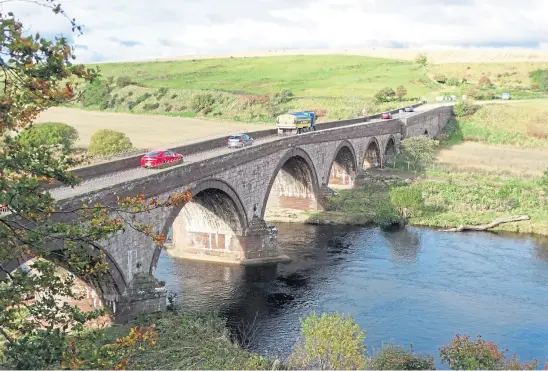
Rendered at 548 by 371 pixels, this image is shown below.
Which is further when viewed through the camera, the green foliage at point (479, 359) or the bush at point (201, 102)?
the bush at point (201, 102)

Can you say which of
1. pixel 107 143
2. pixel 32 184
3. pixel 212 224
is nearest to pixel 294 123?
pixel 212 224

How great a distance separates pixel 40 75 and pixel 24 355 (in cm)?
530

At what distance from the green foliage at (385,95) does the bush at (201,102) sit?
33762 mm

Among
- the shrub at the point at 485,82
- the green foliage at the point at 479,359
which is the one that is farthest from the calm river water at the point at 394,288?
the shrub at the point at 485,82

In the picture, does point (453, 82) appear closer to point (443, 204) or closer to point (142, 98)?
point (142, 98)

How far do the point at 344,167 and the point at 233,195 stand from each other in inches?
1172

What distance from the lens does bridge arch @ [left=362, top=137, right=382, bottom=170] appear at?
75.4 meters

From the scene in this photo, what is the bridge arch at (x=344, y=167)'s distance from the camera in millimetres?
67938

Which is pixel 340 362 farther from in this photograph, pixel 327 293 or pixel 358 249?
pixel 358 249

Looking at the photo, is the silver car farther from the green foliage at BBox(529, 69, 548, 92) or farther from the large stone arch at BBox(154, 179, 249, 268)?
the green foliage at BBox(529, 69, 548, 92)

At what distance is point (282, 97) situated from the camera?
124 m

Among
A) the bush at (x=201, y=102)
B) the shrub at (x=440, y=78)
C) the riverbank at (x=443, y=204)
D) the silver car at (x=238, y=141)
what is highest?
the shrub at (x=440, y=78)

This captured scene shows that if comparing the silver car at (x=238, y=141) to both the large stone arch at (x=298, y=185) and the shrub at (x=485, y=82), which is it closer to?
the large stone arch at (x=298, y=185)

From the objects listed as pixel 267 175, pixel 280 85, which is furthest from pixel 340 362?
pixel 280 85
